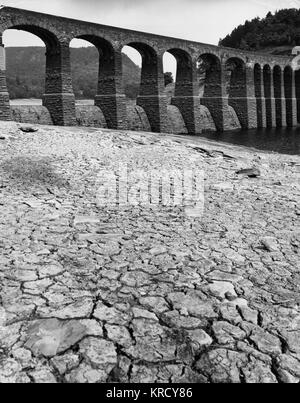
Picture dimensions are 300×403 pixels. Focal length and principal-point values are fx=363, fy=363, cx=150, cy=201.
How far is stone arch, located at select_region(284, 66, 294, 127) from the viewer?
151 ft

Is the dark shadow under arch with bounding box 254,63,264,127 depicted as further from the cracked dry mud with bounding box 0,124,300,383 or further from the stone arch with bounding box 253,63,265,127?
the cracked dry mud with bounding box 0,124,300,383

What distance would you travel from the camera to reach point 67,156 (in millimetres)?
8422

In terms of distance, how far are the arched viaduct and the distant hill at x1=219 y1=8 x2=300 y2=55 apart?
4592 centimetres

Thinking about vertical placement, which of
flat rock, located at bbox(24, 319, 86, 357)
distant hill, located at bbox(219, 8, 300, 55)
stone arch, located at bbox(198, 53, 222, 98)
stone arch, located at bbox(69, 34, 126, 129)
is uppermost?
distant hill, located at bbox(219, 8, 300, 55)

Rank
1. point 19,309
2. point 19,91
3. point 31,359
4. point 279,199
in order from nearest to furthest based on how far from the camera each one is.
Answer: point 31,359 < point 19,309 < point 279,199 < point 19,91

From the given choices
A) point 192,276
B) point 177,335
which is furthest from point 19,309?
point 192,276

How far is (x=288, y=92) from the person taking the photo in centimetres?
4716

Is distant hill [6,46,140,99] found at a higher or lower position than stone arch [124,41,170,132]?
higher

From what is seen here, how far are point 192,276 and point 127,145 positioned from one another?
729 centimetres

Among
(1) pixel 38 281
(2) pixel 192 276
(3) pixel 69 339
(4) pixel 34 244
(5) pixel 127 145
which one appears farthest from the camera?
(5) pixel 127 145

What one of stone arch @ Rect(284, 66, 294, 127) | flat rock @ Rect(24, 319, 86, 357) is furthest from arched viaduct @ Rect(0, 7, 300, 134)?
flat rock @ Rect(24, 319, 86, 357)

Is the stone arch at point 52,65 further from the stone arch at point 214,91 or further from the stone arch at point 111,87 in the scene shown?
the stone arch at point 214,91

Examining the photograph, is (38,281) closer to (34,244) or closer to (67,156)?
(34,244)

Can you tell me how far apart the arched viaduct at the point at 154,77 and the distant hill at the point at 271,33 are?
4592 centimetres
